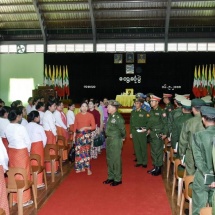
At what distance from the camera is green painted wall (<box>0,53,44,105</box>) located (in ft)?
58.2

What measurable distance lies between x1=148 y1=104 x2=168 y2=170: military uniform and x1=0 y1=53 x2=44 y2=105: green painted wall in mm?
12433

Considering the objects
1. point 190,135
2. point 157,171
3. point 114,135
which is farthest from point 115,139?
point 190,135

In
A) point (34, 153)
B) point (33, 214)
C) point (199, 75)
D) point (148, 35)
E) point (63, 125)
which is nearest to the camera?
point (33, 214)

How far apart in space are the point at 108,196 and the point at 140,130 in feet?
6.51

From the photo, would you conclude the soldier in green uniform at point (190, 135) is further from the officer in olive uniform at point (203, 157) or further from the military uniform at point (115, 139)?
the military uniform at point (115, 139)

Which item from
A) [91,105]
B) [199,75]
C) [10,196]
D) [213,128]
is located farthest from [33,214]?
[199,75]

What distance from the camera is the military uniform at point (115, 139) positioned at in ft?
17.7

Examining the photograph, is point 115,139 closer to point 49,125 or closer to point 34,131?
point 49,125

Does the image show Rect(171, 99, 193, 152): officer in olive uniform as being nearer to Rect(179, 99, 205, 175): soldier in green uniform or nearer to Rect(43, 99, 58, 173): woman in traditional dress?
Rect(179, 99, 205, 175): soldier in green uniform

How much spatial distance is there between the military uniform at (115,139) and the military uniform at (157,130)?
923 mm

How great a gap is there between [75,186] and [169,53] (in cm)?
1314

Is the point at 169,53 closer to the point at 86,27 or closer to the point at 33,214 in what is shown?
the point at 86,27

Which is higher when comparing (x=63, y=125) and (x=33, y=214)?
(x=63, y=125)

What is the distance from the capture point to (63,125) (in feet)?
22.5
